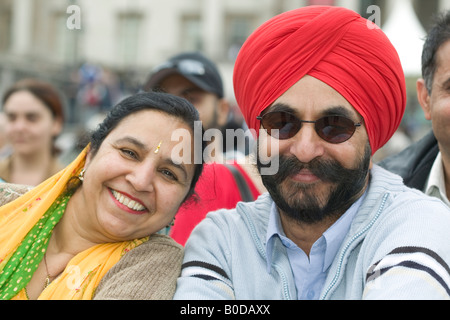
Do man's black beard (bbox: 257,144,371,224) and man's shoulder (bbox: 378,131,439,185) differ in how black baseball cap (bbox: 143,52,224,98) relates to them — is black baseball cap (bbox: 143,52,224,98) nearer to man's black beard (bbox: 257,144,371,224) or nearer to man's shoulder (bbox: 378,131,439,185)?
man's shoulder (bbox: 378,131,439,185)

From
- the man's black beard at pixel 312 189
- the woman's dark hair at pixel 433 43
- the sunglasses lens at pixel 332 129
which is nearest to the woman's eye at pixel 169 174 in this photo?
the man's black beard at pixel 312 189

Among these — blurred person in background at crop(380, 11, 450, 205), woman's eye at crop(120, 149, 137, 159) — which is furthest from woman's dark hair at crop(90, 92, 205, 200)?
blurred person in background at crop(380, 11, 450, 205)

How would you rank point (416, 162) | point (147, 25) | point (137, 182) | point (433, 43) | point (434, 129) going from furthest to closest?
point (147, 25)
point (416, 162)
point (433, 43)
point (434, 129)
point (137, 182)

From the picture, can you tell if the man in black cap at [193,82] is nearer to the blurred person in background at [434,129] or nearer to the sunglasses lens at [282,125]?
the blurred person in background at [434,129]

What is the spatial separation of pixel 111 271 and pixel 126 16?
3503cm

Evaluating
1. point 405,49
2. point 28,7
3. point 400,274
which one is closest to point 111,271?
point 400,274

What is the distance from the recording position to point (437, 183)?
10.0ft

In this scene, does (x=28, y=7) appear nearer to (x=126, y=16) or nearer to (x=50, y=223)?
(x=126, y=16)

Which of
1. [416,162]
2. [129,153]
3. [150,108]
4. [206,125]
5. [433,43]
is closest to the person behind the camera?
[129,153]

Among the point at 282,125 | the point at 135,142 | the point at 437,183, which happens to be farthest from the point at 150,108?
the point at 437,183

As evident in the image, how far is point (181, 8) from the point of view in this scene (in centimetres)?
3538

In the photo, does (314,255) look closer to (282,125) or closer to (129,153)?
(282,125)

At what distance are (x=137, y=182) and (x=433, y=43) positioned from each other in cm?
192

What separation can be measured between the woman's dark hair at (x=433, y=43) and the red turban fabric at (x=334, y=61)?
92cm
